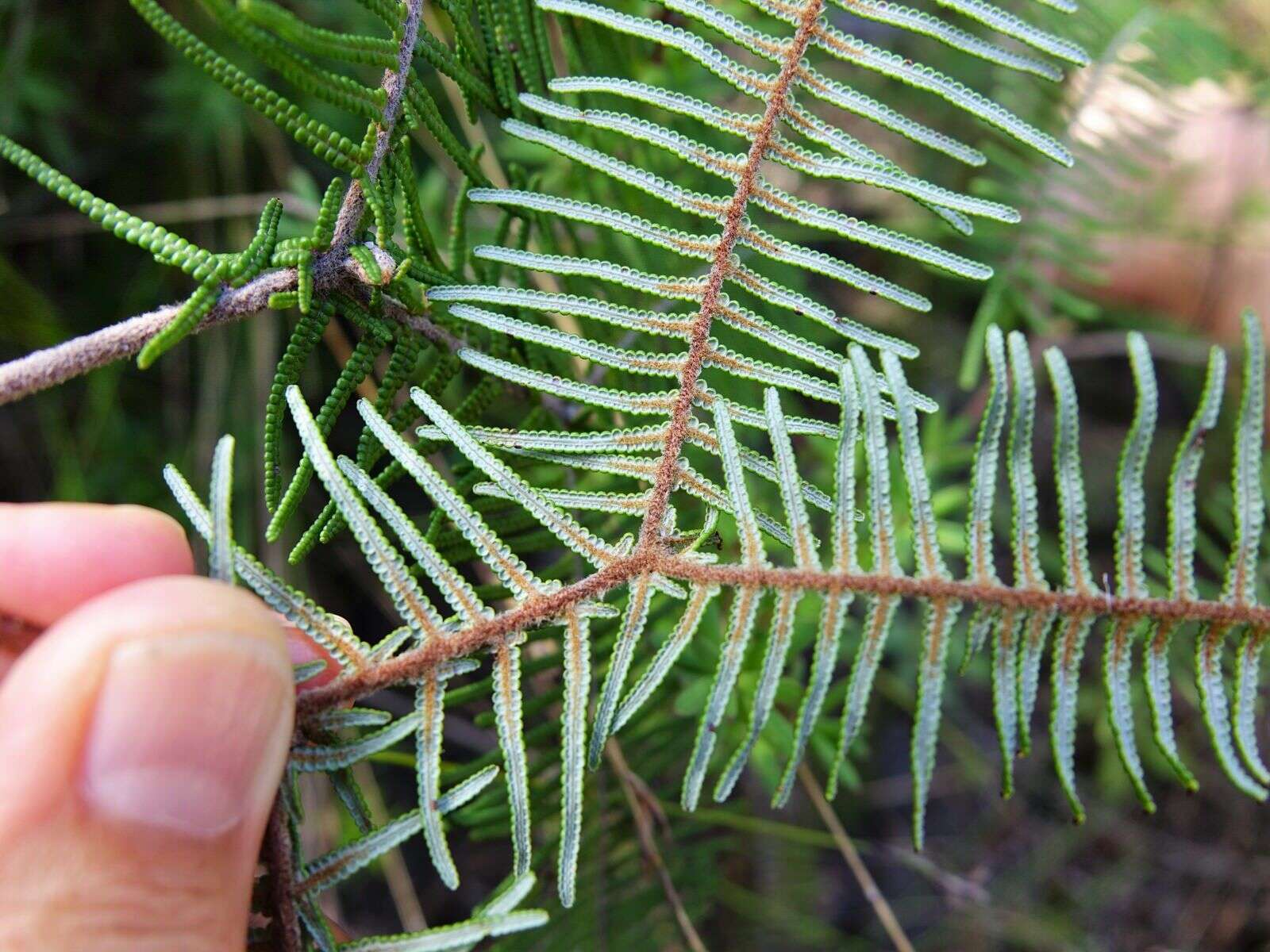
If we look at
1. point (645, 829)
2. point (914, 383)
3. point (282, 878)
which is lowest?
point (645, 829)

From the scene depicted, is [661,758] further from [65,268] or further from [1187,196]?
[1187,196]

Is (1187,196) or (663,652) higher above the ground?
(1187,196)

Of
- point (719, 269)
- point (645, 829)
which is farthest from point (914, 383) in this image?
point (719, 269)

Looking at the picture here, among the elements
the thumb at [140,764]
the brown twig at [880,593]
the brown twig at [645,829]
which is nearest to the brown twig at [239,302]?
the thumb at [140,764]

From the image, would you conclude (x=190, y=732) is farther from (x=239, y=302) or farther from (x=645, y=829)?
(x=645, y=829)

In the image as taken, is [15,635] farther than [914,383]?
No

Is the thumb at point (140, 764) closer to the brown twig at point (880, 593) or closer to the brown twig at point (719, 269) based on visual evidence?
the brown twig at point (880, 593)

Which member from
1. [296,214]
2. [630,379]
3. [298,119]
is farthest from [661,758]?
[296,214]
